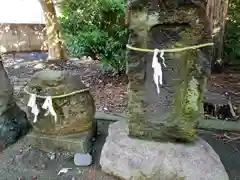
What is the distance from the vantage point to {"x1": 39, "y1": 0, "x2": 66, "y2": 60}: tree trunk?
18.7ft

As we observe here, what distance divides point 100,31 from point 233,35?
229 cm

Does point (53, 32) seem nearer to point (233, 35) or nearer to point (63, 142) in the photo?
point (233, 35)

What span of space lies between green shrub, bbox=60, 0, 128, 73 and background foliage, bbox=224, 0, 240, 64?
1.87 m

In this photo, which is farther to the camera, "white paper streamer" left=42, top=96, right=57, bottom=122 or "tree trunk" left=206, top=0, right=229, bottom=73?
"tree trunk" left=206, top=0, right=229, bottom=73

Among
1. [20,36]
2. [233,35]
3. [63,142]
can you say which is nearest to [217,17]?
[233,35]

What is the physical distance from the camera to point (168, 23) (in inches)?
75.0

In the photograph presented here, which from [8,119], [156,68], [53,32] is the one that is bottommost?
[8,119]

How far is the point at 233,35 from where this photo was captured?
A: 5332 millimetres

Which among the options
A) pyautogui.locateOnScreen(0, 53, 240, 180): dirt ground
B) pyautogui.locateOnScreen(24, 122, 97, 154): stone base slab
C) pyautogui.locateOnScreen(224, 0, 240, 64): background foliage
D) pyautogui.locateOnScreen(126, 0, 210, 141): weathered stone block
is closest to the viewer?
pyautogui.locateOnScreen(126, 0, 210, 141): weathered stone block

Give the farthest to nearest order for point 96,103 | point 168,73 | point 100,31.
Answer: point 100,31, point 96,103, point 168,73

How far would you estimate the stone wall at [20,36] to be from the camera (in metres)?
7.09

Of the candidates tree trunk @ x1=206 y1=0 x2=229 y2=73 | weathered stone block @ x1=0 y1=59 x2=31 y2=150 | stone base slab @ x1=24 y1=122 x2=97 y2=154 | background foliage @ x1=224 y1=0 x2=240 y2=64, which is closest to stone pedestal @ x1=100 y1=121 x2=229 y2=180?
stone base slab @ x1=24 y1=122 x2=97 y2=154

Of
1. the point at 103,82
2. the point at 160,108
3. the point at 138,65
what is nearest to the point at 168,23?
the point at 138,65

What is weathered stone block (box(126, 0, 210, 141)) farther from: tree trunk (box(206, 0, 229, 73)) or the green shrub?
tree trunk (box(206, 0, 229, 73))
